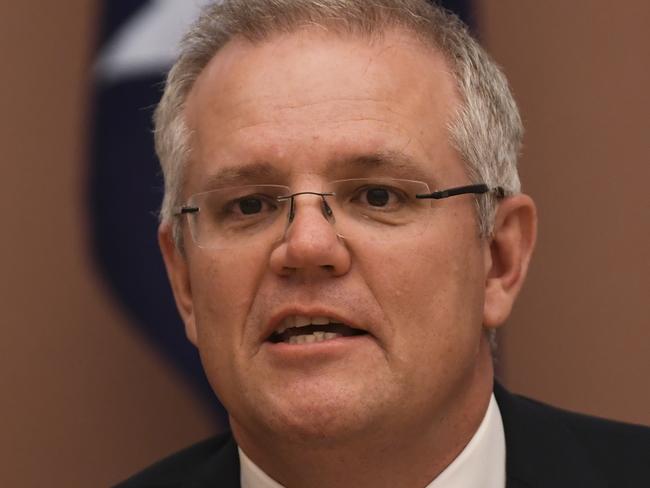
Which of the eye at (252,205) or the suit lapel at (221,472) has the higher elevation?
the eye at (252,205)

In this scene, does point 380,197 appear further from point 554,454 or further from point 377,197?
point 554,454

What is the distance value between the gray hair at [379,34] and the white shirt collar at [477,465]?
0.44 metres

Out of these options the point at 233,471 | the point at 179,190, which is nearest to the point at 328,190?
the point at 179,190

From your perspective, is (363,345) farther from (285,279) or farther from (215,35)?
(215,35)

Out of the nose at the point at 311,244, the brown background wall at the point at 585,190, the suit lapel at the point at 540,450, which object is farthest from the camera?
the brown background wall at the point at 585,190

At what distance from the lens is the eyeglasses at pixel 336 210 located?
209 centimetres

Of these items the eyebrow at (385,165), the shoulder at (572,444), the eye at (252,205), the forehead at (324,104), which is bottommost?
the shoulder at (572,444)

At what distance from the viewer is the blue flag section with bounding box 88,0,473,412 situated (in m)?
3.37

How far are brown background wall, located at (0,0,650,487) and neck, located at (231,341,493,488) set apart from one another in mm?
1146

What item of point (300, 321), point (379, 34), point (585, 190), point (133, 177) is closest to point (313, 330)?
point (300, 321)

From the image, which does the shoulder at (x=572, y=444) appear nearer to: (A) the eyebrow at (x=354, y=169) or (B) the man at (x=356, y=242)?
(B) the man at (x=356, y=242)

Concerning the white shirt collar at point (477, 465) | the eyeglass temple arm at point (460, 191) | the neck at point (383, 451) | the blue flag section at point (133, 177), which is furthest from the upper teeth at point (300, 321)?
the blue flag section at point (133, 177)

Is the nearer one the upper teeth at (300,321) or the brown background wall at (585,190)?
the upper teeth at (300,321)

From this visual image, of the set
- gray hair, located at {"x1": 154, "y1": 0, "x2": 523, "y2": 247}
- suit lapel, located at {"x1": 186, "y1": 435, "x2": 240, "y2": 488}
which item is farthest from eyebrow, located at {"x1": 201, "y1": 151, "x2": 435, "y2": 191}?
suit lapel, located at {"x1": 186, "y1": 435, "x2": 240, "y2": 488}
